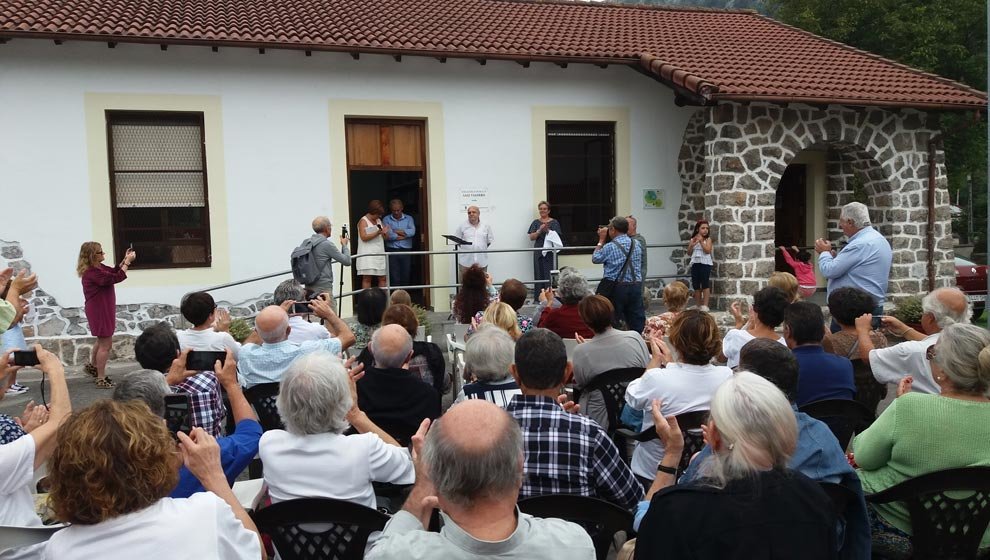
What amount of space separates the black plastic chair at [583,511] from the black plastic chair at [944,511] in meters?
0.92

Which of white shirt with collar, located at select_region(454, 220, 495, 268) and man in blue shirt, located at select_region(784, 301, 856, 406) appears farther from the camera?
white shirt with collar, located at select_region(454, 220, 495, 268)

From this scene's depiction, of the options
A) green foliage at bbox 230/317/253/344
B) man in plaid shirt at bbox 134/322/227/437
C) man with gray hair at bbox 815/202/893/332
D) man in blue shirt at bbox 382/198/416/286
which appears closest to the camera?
man in plaid shirt at bbox 134/322/227/437

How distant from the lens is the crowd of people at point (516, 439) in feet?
6.47

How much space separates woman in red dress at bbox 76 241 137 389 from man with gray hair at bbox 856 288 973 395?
6.45 metres

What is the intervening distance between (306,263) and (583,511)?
6.52 meters

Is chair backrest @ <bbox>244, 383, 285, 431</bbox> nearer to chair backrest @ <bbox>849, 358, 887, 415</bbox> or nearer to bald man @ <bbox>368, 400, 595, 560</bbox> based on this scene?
bald man @ <bbox>368, 400, 595, 560</bbox>

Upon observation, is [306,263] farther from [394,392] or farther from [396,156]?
[394,392]

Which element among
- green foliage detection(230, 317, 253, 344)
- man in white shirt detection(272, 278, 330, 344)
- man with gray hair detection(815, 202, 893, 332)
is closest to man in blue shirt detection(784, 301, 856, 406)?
man with gray hair detection(815, 202, 893, 332)

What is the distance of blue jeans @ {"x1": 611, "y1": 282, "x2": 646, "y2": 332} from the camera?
8.10 meters

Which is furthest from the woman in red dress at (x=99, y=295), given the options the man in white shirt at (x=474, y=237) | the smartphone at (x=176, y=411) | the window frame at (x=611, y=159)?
the window frame at (x=611, y=159)

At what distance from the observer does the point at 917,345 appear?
388cm

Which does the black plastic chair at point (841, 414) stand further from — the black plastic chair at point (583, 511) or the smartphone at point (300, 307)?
the smartphone at point (300, 307)

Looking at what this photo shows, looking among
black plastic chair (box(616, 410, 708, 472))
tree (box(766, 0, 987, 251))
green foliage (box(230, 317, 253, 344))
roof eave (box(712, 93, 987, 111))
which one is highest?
tree (box(766, 0, 987, 251))

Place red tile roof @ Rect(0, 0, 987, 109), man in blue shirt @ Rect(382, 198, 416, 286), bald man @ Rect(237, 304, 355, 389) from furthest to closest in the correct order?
1. man in blue shirt @ Rect(382, 198, 416, 286)
2. red tile roof @ Rect(0, 0, 987, 109)
3. bald man @ Rect(237, 304, 355, 389)
